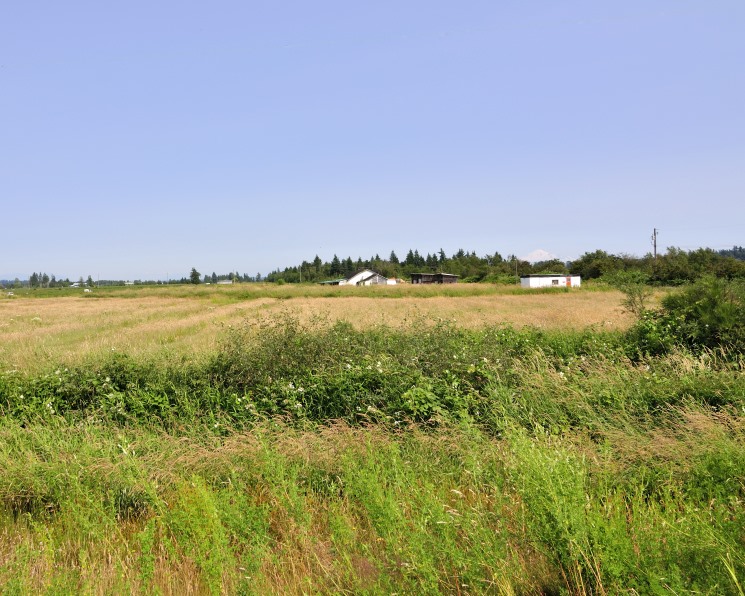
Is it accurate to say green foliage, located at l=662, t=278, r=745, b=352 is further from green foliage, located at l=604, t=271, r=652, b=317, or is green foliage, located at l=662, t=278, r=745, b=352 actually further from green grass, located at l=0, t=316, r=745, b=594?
green foliage, located at l=604, t=271, r=652, b=317

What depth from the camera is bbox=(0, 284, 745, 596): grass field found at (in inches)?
130

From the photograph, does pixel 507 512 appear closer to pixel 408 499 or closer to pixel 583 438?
pixel 408 499

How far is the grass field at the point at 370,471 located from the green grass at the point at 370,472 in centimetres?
3

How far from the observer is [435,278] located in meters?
99.5

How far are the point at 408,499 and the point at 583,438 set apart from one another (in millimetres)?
2668

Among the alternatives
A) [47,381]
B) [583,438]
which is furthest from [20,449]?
[583,438]

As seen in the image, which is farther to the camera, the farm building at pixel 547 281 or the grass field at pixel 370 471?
the farm building at pixel 547 281

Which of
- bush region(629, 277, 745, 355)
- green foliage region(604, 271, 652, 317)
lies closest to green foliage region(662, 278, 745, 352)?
bush region(629, 277, 745, 355)

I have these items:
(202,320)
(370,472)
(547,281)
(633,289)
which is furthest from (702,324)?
(547,281)

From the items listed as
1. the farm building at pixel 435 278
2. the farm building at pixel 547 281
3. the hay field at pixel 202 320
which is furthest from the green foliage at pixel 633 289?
the farm building at pixel 435 278

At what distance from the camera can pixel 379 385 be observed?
7.60 meters

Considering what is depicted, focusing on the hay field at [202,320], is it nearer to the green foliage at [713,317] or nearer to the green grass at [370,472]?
the green foliage at [713,317]

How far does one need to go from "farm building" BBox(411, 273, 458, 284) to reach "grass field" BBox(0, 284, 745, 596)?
8748cm

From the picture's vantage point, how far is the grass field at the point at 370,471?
3.30 m
